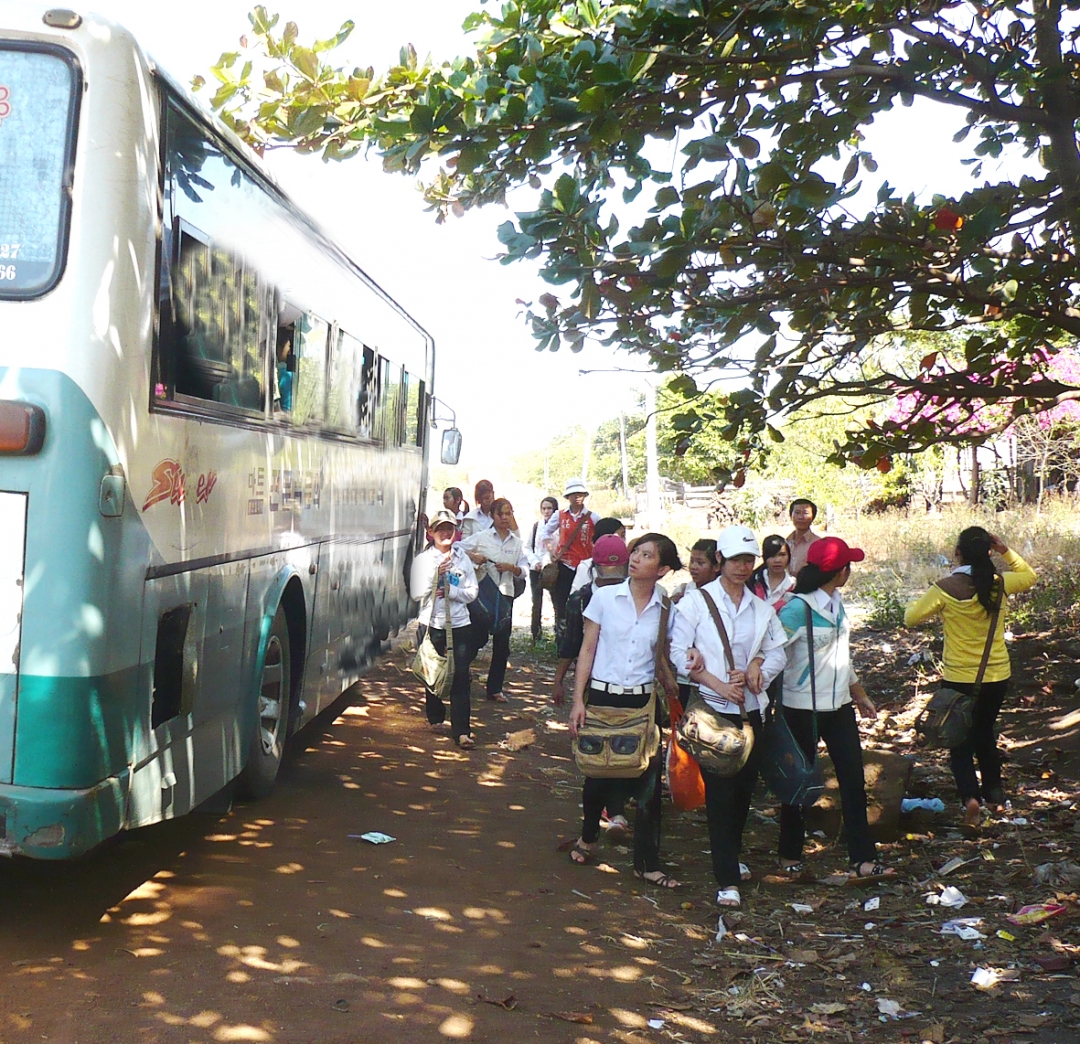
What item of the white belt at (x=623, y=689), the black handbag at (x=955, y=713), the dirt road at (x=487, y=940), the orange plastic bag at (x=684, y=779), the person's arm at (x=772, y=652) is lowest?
the dirt road at (x=487, y=940)

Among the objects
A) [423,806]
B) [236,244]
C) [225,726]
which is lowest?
[423,806]

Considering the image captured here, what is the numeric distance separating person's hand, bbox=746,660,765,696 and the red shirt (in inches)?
240

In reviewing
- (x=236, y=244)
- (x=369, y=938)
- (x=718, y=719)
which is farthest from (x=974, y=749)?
(x=236, y=244)

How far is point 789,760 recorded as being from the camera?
624 cm

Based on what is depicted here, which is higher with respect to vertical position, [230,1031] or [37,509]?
[37,509]

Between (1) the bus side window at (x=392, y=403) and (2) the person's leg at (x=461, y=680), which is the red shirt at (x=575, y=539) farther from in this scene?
(2) the person's leg at (x=461, y=680)

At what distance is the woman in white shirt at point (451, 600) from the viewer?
9320 mm

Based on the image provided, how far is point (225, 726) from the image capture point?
19.7ft

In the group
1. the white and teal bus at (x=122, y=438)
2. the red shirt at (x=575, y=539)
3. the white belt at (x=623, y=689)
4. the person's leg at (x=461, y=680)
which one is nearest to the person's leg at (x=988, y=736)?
the white belt at (x=623, y=689)

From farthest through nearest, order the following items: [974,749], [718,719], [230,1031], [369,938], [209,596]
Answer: [974,749], [718,719], [209,596], [369,938], [230,1031]

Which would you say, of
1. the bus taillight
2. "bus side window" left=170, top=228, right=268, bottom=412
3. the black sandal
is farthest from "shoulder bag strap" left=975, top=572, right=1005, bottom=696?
the bus taillight

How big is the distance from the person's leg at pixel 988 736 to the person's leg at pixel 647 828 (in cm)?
216

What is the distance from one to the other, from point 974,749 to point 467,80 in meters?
4.93

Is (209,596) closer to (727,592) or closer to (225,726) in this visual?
(225,726)
